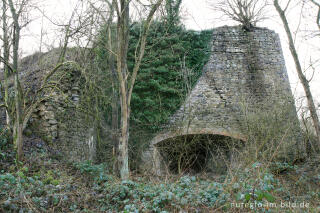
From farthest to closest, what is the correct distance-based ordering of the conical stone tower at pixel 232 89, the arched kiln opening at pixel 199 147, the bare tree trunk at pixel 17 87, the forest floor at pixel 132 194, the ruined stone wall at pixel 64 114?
the conical stone tower at pixel 232 89 → the arched kiln opening at pixel 199 147 → the ruined stone wall at pixel 64 114 → the bare tree trunk at pixel 17 87 → the forest floor at pixel 132 194

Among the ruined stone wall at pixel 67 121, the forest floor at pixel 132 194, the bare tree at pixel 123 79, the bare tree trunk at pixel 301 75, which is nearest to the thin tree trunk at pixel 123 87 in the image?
the bare tree at pixel 123 79

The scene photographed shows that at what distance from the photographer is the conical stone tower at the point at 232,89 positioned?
28.3 feet

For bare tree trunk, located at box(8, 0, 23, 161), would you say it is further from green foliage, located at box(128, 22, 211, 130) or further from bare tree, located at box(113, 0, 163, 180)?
green foliage, located at box(128, 22, 211, 130)

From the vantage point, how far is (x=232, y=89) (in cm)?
936

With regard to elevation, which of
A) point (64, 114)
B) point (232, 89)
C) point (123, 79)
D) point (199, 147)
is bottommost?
point (199, 147)

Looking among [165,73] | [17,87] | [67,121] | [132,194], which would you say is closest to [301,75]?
[165,73]

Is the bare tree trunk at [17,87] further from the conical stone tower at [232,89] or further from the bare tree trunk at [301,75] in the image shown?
the bare tree trunk at [301,75]

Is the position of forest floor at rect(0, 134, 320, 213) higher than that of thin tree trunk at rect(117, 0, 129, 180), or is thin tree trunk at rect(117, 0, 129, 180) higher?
thin tree trunk at rect(117, 0, 129, 180)

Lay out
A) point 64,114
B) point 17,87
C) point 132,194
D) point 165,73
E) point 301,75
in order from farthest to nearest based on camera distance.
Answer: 1. point 165,73
2. point 64,114
3. point 301,75
4. point 17,87
5. point 132,194

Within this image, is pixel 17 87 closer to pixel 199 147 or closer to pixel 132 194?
pixel 132 194

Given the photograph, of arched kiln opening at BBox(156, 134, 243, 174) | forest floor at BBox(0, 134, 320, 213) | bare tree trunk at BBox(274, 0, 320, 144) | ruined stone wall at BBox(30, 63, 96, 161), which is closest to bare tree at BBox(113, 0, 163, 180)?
forest floor at BBox(0, 134, 320, 213)

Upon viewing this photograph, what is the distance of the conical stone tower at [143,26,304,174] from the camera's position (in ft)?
28.3

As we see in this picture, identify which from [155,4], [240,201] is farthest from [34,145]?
[240,201]

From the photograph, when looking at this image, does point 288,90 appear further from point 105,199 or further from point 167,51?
point 105,199
